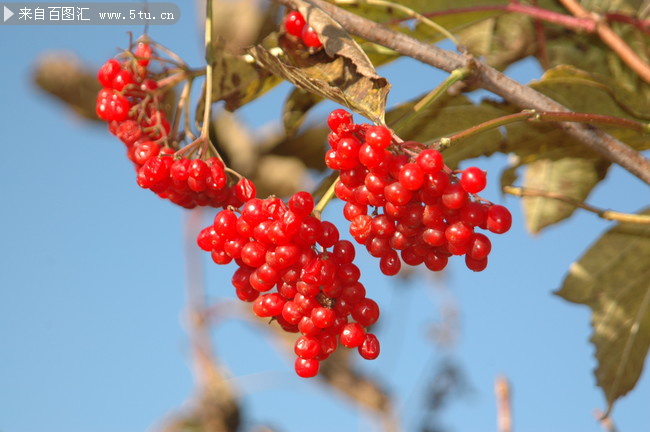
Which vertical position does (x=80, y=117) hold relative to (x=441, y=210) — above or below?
above

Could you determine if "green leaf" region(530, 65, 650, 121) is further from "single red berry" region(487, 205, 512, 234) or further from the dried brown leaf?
the dried brown leaf

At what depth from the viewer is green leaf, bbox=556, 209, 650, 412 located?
1.71 m

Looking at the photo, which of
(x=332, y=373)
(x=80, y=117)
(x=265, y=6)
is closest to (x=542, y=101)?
(x=265, y=6)

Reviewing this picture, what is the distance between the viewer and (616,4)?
1933 millimetres

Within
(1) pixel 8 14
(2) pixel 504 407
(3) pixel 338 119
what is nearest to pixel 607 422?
(2) pixel 504 407

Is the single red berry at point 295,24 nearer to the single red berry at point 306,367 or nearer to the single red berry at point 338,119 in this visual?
the single red berry at point 338,119

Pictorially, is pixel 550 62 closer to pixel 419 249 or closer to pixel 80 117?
pixel 419 249

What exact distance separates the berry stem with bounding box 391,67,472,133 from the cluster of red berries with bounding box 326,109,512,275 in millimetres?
62

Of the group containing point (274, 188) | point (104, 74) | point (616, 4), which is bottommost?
point (104, 74)

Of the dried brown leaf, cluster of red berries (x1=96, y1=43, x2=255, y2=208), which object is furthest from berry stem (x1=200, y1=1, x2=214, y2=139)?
the dried brown leaf

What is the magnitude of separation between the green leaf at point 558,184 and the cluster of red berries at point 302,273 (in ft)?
3.08

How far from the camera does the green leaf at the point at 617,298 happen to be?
1.71 meters

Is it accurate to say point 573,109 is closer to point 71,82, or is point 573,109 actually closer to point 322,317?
point 322,317

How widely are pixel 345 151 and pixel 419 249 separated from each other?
0.66 feet
